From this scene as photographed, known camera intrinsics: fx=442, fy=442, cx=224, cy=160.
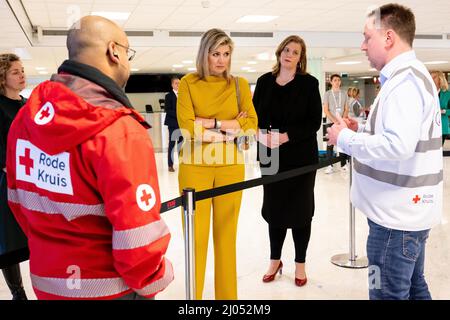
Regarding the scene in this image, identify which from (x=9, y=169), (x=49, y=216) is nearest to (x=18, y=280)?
(x=9, y=169)

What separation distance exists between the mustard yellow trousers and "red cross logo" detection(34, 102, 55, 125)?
1.39 meters

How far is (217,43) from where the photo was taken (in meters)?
2.44

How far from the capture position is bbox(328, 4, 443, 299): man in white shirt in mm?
1689

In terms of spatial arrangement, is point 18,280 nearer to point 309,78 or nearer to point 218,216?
point 218,216

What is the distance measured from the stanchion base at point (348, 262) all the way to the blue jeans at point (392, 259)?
1632mm

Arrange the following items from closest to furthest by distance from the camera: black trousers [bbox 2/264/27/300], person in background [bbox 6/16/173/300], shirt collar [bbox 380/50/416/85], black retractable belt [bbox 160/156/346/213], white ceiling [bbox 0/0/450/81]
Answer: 1. person in background [bbox 6/16/173/300]
2. shirt collar [bbox 380/50/416/85]
3. black retractable belt [bbox 160/156/346/213]
4. black trousers [bbox 2/264/27/300]
5. white ceiling [bbox 0/0/450/81]

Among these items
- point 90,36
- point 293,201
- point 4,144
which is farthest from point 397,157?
point 4,144

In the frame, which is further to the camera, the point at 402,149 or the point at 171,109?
the point at 171,109

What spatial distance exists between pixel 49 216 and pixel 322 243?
10.6ft

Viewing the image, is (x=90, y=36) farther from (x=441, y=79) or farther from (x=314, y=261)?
(x=441, y=79)

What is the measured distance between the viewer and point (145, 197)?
116 centimetres

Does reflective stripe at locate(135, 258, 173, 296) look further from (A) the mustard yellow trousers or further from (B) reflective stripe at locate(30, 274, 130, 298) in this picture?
(A) the mustard yellow trousers

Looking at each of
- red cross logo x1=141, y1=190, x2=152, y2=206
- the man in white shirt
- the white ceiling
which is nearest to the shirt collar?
the man in white shirt

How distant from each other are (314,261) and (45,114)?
2893 mm
